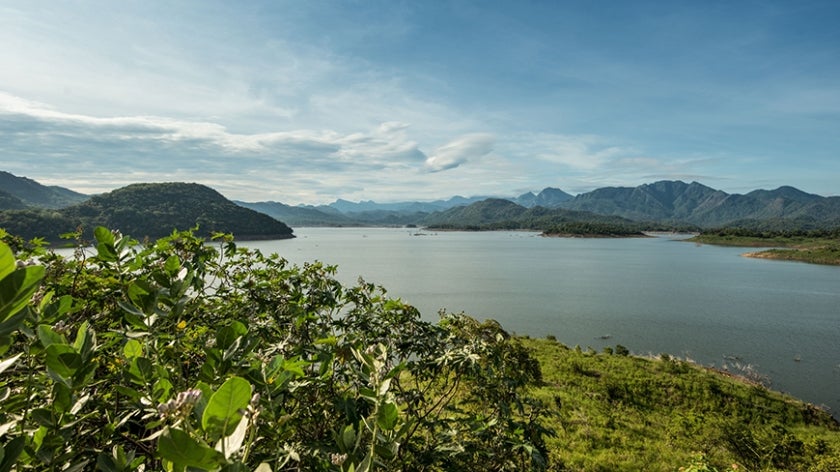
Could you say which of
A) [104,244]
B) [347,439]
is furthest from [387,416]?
[104,244]

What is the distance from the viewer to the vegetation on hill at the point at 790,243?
68425mm

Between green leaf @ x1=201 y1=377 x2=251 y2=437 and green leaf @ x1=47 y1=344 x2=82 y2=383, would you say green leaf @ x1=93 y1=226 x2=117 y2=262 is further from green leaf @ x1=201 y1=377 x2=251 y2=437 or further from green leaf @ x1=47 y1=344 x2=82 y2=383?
green leaf @ x1=201 y1=377 x2=251 y2=437

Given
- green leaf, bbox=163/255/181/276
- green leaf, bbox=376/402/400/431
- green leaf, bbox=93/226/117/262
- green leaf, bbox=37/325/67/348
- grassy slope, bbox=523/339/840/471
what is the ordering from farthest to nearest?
grassy slope, bbox=523/339/840/471
green leaf, bbox=93/226/117/262
green leaf, bbox=163/255/181/276
green leaf, bbox=376/402/400/431
green leaf, bbox=37/325/67/348

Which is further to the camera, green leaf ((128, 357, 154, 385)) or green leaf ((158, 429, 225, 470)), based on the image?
green leaf ((128, 357, 154, 385))

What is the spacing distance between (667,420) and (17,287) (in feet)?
48.7

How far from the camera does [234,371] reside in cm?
116

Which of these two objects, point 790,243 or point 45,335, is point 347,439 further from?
point 790,243

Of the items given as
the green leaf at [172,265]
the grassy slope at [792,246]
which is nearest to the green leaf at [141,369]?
the green leaf at [172,265]

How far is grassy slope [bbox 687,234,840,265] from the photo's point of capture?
2655 inches

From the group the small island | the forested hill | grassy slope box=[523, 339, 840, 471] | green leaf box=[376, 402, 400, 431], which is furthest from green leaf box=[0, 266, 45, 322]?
the small island

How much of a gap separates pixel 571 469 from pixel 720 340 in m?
23.9

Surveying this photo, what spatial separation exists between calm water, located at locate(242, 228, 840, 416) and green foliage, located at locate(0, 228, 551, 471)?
20.9m

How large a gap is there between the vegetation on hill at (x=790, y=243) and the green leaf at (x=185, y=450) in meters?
90.8

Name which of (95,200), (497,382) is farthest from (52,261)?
(95,200)
